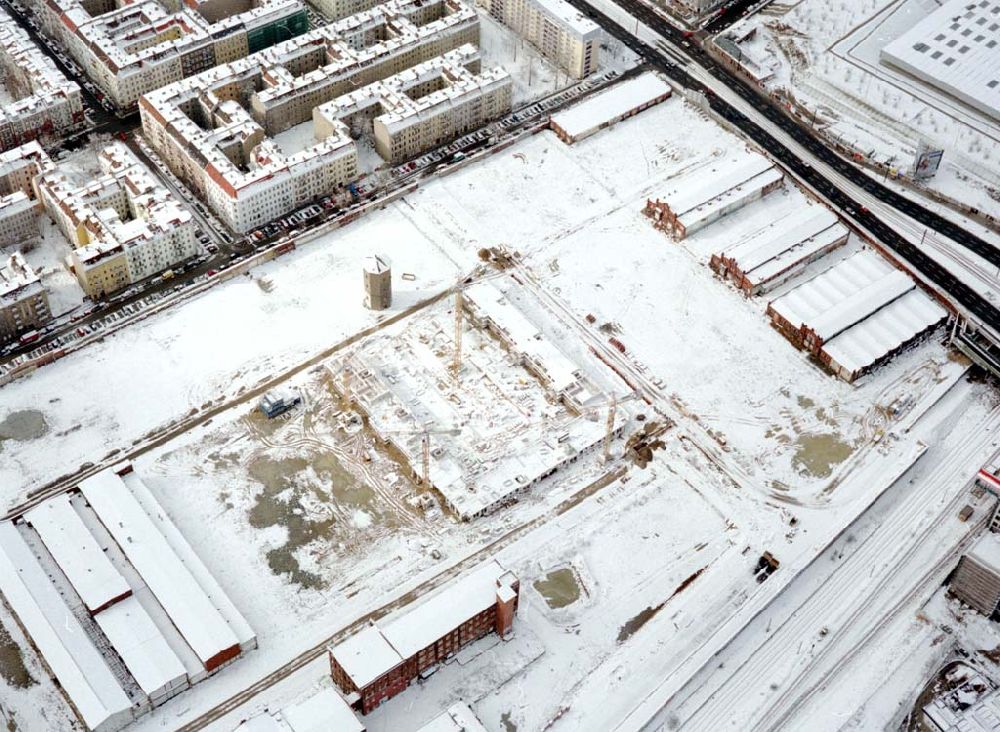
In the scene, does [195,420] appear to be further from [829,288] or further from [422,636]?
[829,288]

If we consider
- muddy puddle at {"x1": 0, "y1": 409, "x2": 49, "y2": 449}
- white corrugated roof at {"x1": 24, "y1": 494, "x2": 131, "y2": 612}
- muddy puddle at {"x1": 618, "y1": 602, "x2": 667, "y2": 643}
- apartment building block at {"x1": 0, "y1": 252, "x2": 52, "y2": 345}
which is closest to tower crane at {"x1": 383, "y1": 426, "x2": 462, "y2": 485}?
muddy puddle at {"x1": 618, "y1": 602, "x2": 667, "y2": 643}

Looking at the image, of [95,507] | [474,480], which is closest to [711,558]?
[474,480]

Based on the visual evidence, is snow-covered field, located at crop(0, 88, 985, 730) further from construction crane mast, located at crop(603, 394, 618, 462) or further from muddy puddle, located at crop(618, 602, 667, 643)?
construction crane mast, located at crop(603, 394, 618, 462)

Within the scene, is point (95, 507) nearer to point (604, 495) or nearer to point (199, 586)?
point (199, 586)

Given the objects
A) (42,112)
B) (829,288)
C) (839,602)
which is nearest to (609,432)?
(839,602)

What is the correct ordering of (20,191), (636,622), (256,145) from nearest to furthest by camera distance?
(636,622), (20,191), (256,145)

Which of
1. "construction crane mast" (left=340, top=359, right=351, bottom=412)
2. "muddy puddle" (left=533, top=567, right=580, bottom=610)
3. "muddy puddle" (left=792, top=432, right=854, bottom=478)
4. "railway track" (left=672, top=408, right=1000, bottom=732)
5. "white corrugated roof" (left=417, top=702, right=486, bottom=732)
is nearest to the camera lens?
"white corrugated roof" (left=417, top=702, right=486, bottom=732)
